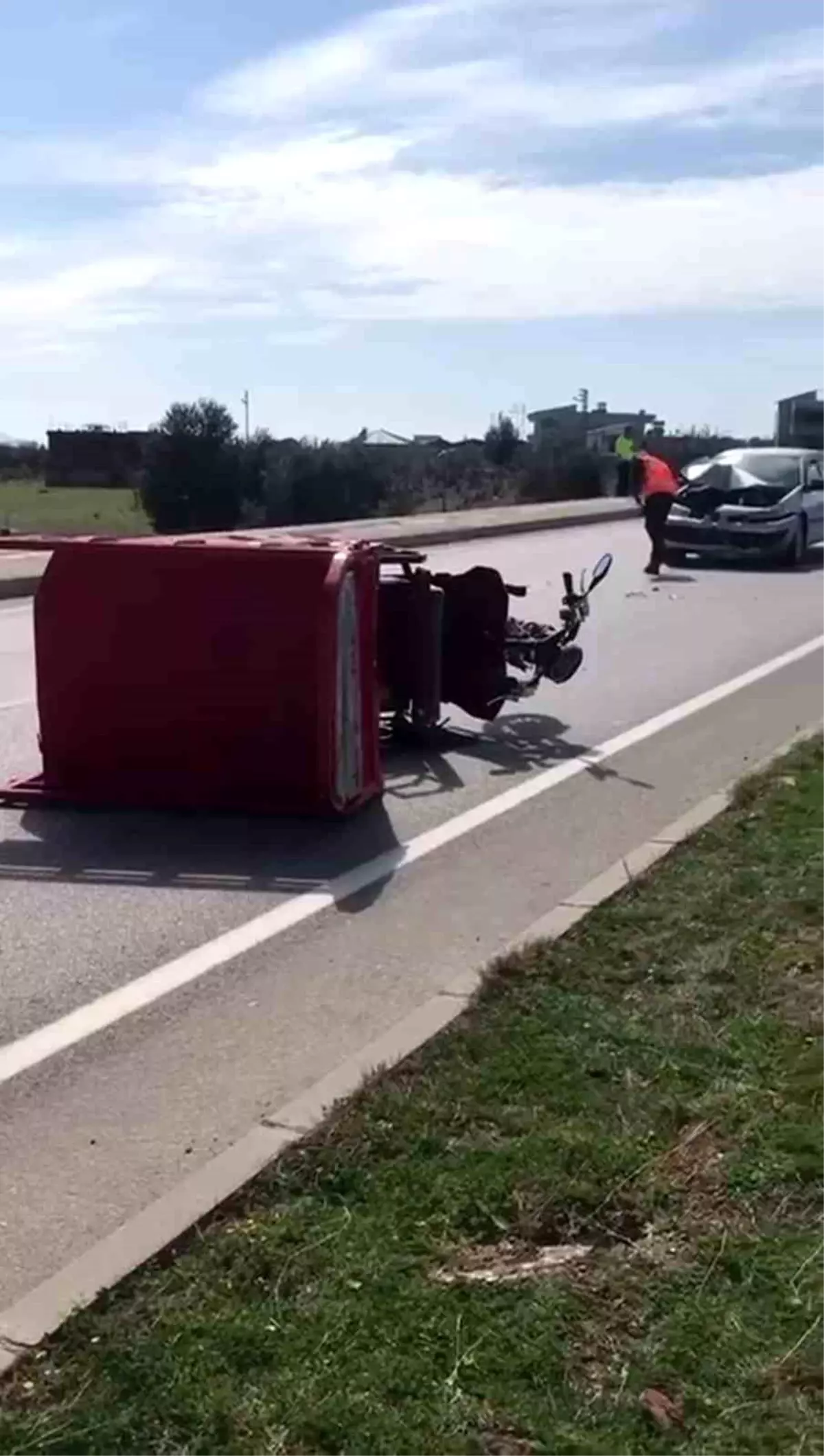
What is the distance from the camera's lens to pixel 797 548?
26.1m

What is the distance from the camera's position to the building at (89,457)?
6612 cm

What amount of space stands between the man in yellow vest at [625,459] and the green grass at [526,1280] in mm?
20784

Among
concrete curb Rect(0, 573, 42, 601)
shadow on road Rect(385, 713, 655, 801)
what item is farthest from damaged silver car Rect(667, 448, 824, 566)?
shadow on road Rect(385, 713, 655, 801)

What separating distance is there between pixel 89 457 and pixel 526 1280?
66.8 metres

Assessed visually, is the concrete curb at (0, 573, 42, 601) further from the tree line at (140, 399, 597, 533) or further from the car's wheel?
the tree line at (140, 399, 597, 533)

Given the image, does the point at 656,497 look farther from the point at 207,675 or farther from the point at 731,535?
the point at 207,675

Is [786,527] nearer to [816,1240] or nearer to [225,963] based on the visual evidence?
[225,963]

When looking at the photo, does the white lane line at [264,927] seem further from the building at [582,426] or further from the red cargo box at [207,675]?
the building at [582,426]

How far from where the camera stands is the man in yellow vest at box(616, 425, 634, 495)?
1035 inches

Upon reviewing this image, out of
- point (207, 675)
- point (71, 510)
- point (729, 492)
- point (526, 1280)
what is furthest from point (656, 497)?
point (71, 510)

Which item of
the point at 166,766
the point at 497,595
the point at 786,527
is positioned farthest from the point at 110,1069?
the point at 786,527

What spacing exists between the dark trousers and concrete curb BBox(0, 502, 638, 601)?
3.82 metres

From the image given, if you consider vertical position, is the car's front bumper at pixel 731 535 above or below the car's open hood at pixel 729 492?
below

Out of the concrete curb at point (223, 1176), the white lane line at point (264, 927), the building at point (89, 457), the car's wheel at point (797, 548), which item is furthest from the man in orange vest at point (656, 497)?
the building at point (89, 457)
